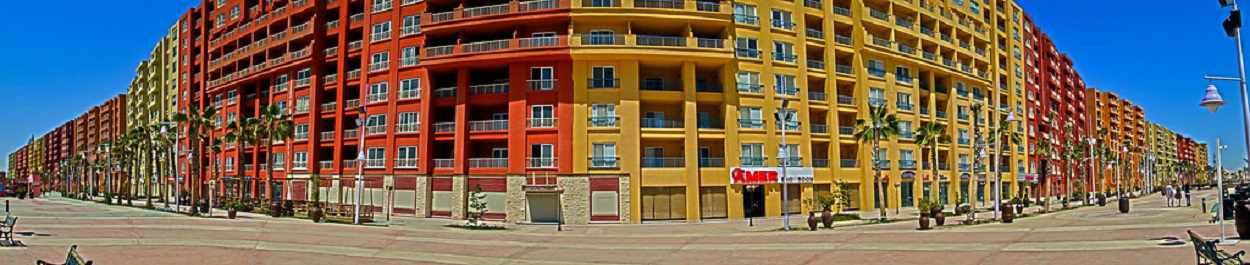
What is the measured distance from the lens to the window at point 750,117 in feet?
174

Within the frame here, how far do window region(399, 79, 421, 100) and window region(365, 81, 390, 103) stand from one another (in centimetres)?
182

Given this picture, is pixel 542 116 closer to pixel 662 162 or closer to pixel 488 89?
pixel 488 89

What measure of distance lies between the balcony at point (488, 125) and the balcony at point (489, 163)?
206 cm

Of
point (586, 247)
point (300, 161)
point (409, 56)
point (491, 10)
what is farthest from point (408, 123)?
point (586, 247)

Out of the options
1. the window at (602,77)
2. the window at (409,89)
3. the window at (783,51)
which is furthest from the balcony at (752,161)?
the window at (409,89)

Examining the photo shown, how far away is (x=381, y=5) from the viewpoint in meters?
61.4

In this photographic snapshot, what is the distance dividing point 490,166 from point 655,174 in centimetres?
1099

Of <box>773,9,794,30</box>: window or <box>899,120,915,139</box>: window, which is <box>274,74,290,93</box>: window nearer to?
<box>773,9,794,30</box>: window

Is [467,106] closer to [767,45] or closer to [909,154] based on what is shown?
[767,45]

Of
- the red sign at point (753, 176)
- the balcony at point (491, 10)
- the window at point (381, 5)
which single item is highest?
the window at point (381, 5)

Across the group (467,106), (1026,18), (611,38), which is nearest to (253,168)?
(467,106)

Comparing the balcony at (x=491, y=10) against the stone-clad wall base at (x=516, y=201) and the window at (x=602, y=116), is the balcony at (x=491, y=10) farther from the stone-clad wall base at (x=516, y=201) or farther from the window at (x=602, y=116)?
the stone-clad wall base at (x=516, y=201)

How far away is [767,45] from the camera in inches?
2160

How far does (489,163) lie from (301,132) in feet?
84.0
